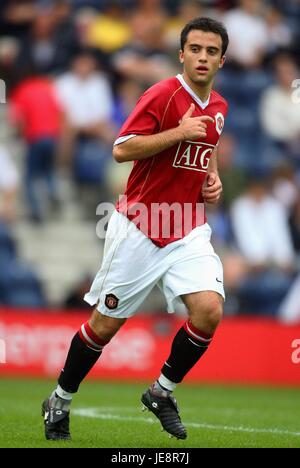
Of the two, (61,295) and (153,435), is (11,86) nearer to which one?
(61,295)

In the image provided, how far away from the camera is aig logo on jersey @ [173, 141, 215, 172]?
6922 mm

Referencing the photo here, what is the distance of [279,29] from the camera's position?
59.0 feet

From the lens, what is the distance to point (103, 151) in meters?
15.1

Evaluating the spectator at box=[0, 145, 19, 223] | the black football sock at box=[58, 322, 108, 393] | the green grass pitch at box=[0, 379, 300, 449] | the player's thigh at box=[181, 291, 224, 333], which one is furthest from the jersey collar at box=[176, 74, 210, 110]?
the spectator at box=[0, 145, 19, 223]

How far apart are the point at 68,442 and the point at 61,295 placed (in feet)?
25.3

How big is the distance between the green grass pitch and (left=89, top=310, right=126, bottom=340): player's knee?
65cm

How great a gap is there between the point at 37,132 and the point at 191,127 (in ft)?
26.7

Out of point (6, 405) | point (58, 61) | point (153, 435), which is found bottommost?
point (6, 405)

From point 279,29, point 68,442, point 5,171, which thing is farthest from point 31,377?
point 279,29

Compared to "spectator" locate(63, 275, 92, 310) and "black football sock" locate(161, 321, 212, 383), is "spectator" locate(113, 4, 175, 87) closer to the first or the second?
"spectator" locate(63, 275, 92, 310)

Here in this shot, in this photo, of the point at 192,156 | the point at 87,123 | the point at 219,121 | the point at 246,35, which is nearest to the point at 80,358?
the point at 192,156

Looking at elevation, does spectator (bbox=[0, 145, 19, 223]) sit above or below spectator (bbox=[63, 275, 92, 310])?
above

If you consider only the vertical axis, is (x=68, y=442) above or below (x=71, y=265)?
above

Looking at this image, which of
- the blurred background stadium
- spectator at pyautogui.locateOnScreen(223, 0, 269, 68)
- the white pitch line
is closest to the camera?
the white pitch line
